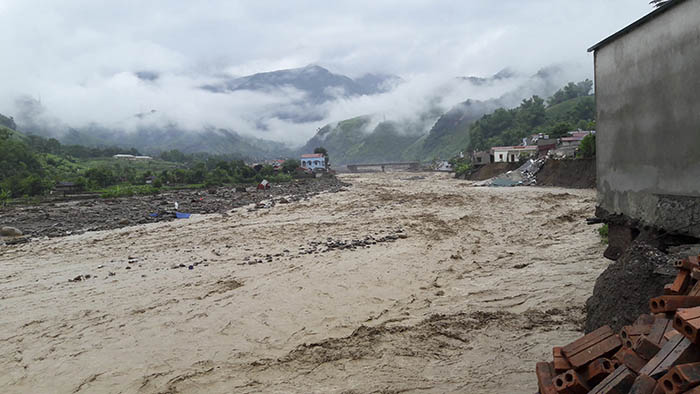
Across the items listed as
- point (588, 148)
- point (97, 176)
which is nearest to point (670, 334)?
point (588, 148)

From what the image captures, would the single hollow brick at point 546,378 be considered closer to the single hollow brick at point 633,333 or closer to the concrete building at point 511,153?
the single hollow brick at point 633,333

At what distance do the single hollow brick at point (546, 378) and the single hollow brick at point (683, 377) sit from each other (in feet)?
3.02

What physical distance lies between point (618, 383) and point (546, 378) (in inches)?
28.5

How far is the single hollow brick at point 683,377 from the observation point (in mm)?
2242

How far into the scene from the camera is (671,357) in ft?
8.29

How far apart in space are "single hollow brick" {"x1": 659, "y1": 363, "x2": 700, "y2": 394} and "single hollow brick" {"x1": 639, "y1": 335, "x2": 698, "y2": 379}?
16 cm

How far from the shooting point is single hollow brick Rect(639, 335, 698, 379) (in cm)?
247

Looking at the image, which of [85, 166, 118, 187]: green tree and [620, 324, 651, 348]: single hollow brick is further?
[85, 166, 118, 187]: green tree

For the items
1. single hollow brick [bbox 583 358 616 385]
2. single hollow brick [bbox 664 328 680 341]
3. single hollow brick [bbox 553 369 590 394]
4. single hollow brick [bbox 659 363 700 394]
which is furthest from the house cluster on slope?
single hollow brick [bbox 659 363 700 394]

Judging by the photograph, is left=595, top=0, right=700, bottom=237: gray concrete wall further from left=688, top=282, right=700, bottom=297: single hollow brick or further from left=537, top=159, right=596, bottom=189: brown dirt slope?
left=537, top=159, right=596, bottom=189: brown dirt slope

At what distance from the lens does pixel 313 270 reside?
10.0 m

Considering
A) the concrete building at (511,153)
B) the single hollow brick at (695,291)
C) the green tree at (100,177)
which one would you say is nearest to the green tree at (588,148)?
the concrete building at (511,153)

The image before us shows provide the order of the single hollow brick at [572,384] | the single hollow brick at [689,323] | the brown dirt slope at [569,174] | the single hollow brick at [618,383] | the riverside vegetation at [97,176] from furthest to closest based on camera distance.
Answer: the riverside vegetation at [97,176] < the brown dirt slope at [569,174] < the single hollow brick at [572,384] < the single hollow brick at [618,383] < the single hollow brick at [689,323]

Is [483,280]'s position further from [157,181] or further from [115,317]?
[157,181]
